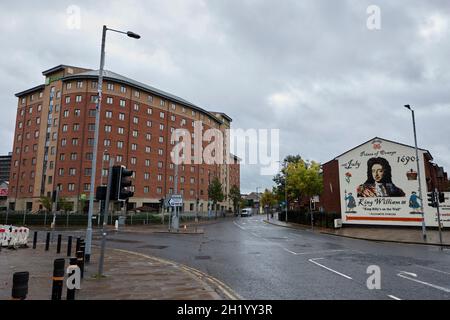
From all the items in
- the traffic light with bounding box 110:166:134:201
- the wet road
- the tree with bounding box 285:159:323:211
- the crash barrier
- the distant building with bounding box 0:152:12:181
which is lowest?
the wet road

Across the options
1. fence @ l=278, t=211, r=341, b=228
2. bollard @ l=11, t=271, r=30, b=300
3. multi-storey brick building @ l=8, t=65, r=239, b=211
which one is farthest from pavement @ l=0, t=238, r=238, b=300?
multi-storey brick building @ l=8, t=65, r=239, b=211

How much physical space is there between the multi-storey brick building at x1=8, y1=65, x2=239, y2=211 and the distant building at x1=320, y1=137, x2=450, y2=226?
32575mm

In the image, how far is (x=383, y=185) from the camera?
3497 cm

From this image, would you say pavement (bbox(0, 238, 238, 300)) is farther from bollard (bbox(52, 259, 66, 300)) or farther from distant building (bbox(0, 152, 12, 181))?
distant building (bbox(0, 152, 12, 181))

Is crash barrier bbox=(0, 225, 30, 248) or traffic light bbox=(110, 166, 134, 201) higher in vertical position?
traffic light bbox=(110, 166, 134, 201)

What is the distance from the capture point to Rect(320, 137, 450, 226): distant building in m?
32.9

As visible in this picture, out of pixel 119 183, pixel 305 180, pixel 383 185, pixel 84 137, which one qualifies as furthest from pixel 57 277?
pixel 84 137

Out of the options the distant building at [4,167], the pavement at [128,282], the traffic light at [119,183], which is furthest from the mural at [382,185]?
the distant building at [4,167]

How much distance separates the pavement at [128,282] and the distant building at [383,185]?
1127 inches

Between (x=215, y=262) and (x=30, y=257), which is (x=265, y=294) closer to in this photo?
(x=215, y=262)

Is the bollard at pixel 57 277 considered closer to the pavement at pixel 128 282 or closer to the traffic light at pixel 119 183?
the pavement at pixel 128 282

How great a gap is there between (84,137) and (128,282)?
5793cm

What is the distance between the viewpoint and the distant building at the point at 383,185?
3294cm
